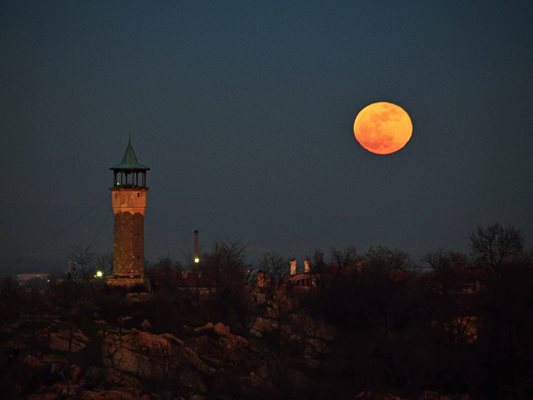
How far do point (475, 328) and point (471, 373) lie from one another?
6.51 m

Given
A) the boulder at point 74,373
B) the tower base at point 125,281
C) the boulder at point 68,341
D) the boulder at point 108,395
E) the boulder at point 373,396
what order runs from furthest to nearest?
1. the tower base at point 125,281
2. the boulder at point 373,396
3. the boulder at point 68,341
4. the boulder at point 74,373
5. the boulder at point 108,395

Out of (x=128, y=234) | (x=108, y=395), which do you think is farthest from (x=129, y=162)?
(x=108, y=395)

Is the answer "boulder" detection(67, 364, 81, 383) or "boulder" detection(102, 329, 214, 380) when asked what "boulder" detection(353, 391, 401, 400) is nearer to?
"boulder" detection(102, 329, 214, 380)

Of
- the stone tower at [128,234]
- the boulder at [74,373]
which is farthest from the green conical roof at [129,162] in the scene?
the boulder at [74,373]

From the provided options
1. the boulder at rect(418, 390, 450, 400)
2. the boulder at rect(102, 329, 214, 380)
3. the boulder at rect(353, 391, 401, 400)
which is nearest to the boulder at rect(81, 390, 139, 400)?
the boulder at rect(102, 329, 214, 380)

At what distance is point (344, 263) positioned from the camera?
75.6 meters

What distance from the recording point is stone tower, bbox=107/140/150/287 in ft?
192

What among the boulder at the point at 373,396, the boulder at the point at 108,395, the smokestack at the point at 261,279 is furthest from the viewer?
the smokestack at the point at 261,279

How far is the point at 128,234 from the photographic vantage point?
58.8 meters

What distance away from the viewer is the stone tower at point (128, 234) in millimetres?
58625

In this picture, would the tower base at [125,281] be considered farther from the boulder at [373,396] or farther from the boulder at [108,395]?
the boulder at [373,396]

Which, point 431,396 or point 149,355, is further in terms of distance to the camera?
point 431,396

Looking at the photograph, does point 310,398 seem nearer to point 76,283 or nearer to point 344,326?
point 344,326

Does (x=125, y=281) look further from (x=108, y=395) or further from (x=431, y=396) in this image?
(x=431, y=396)
